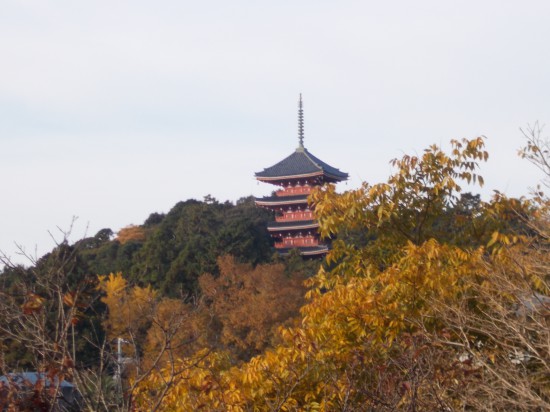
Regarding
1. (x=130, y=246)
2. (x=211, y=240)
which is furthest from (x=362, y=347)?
(x=130, y=246)

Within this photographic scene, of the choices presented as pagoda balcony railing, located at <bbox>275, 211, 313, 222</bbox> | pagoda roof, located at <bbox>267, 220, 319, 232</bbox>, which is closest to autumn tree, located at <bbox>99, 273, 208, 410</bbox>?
pagoda roof, located at <bbox>267, 220, 319, 232</bbox>

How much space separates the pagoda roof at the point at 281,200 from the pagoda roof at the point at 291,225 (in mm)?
1041

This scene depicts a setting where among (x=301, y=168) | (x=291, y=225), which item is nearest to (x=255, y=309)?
(x=291, y=225)

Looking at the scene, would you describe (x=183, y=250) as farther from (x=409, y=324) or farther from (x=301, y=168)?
(x=409, y=324)

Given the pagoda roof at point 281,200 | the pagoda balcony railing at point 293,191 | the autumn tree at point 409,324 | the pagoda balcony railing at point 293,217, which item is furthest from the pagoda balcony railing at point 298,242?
the autumn tree at point 409,324

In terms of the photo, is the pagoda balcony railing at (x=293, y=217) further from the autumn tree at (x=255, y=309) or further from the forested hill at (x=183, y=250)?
the autumn tree at (x=255, y=309)

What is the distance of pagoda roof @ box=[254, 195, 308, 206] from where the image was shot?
143 ft

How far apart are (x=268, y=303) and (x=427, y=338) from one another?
2324cm

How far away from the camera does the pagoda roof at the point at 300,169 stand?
143 ft

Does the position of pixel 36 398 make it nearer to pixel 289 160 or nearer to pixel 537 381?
pixel 537 381

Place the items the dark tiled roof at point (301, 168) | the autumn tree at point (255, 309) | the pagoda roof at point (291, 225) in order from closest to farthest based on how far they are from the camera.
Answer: the autumn tree at point (255, 309) → the pagoda roof at point (291, 225) → the dark tiled roof at point (301, 168)

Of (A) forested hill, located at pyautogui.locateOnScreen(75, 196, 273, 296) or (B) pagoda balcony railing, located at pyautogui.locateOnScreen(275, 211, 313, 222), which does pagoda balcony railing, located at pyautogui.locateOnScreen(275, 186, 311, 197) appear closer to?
(B) pagoda balcony railing, located at pyautogui.locateOnScreen(275, 211, 313, 222)

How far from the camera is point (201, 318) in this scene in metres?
28.0

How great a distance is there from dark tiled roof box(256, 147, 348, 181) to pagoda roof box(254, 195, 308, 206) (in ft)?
3.78
